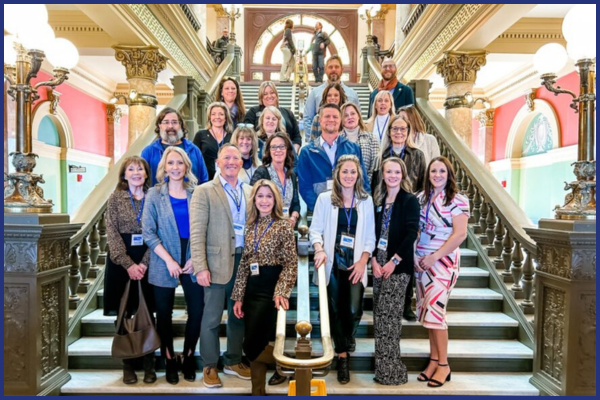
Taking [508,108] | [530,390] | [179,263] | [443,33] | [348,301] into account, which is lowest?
[530,390]

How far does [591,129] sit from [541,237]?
0.81 metres

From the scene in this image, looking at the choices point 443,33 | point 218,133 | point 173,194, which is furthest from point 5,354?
point 443,33

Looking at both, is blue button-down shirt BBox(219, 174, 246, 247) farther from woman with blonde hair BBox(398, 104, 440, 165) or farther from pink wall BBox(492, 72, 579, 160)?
pink wall BBox(492, 72, 579, 160)

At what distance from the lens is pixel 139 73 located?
8727mm

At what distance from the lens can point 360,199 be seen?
3.10m

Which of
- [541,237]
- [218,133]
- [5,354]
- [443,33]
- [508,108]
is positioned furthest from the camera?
[508,108]

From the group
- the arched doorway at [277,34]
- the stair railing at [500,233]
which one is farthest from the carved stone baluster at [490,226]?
the arched doorway at [277,34]

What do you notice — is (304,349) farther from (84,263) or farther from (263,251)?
(84,263)

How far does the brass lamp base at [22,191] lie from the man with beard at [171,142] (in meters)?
0.83

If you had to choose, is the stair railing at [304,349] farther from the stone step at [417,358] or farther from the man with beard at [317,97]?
the man with beard at [317,97]

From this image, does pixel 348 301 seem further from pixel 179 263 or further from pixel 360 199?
pixel 179 263

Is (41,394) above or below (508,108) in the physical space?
below

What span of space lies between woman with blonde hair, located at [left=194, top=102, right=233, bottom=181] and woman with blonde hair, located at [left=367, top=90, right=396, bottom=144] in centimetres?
132

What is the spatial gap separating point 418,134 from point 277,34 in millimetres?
14905
